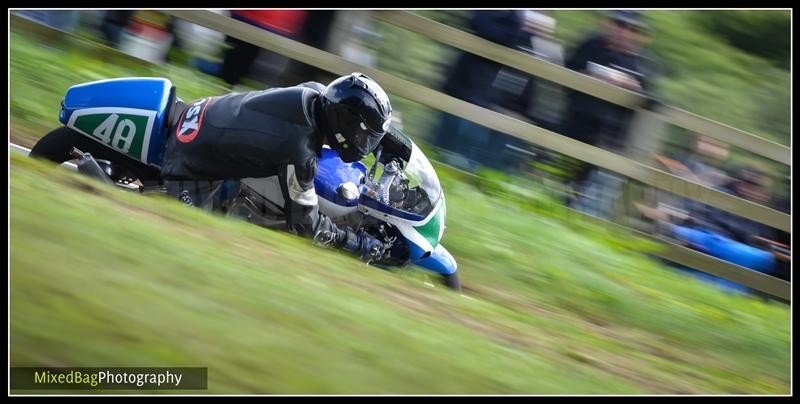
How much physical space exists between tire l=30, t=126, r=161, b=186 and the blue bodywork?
10 centimetres

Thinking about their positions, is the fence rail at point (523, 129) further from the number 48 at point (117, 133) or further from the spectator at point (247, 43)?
the number 48 at point (117, 133)

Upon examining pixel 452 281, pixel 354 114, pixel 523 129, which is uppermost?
pixel 354 114

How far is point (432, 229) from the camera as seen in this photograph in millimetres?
7020

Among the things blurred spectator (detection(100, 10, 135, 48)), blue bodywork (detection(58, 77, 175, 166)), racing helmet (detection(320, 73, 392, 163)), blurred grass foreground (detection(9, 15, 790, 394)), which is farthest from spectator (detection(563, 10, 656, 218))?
blurred spectator (detection(100, 10, 135, 48))

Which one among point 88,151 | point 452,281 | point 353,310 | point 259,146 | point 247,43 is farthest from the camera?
point 247,43

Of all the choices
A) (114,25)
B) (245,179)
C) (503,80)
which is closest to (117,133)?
(245,179)

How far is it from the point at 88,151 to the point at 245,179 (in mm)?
1030

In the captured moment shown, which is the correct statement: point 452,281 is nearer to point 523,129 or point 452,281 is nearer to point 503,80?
point 523,129

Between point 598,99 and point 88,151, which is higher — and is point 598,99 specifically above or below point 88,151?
above

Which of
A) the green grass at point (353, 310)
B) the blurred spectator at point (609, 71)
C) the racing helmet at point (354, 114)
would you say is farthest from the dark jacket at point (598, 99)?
the racing helmet at point (354, 114)

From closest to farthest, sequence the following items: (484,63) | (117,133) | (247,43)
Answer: (117,133), (484,63), (247,43)

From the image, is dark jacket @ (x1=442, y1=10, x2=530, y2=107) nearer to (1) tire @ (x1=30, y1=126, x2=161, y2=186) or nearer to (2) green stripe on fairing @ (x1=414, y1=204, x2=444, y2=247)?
(2) green stripe on fairing @ (x1=414, y1=204, x2=444, y2=247)

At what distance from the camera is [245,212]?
693 cm

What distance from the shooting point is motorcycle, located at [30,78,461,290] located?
22.1 ft
